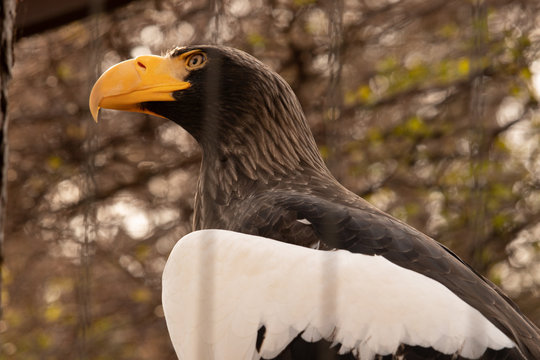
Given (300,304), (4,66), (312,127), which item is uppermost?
(4,66)

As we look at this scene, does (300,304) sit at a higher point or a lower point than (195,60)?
lower

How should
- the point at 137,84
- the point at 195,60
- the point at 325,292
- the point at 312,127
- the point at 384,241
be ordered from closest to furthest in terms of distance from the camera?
the point at 325,292, the point at 384,241, the point at 137,84, the point at 195,60, the point at 312,127

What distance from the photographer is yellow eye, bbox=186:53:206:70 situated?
281 cm

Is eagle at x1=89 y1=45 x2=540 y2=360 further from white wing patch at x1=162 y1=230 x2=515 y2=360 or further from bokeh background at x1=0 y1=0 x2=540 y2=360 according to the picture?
bokeh background at x1=0 y1=0 x2=540 y2=360

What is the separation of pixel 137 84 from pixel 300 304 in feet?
3.30

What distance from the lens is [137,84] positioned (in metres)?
2.67

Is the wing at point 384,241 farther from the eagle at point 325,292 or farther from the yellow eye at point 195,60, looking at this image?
the yellow eye at point 195,60

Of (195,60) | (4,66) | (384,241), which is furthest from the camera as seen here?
(195,60)

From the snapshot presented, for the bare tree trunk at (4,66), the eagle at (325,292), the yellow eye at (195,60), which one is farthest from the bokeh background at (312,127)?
the bare tree trunk at (4,66)

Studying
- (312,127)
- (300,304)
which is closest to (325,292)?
(300,304)

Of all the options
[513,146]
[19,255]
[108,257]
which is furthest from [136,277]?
[513,146]

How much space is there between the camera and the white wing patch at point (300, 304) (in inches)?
75.9

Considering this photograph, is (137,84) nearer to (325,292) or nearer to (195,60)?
(195,60)

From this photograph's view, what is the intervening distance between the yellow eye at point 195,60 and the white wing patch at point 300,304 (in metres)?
0.81
